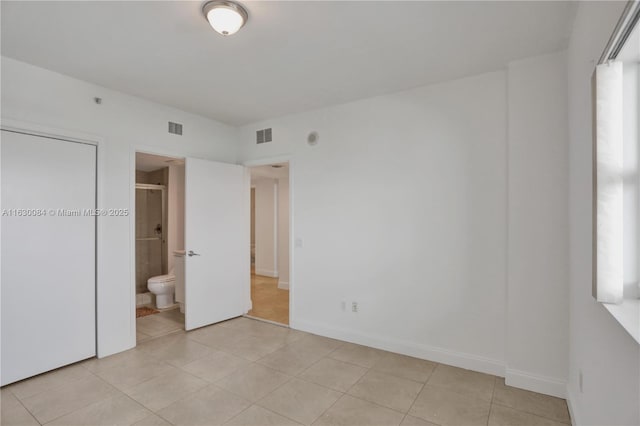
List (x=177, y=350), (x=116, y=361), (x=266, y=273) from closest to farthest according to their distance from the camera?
(x=116, y=361) < (x=177, y=350) < (x=266, y=273)

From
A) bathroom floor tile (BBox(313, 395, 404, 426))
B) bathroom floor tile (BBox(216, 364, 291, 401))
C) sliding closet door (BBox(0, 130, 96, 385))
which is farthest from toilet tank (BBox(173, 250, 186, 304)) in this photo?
bathroom floor tile (BBox(313, 395, 404, 426))

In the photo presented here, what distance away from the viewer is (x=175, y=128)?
3.89 m

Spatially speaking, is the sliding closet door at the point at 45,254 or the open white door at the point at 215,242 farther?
→ the open white door at the point at 215,242

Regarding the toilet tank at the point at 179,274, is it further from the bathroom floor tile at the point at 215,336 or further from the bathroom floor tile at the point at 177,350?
the bathroom floor tile at the point at 177,350

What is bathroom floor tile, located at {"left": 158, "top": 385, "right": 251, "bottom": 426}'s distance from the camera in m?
2.18

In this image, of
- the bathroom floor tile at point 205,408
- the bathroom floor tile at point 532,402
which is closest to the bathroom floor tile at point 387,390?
the bathroom floor tile at point 532,402

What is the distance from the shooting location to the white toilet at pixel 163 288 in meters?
4.76

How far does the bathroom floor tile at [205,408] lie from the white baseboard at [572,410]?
2160 millimetres

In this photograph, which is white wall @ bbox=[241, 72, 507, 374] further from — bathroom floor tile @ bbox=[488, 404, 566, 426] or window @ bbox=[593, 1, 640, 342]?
window @ bbox=[593, 1, 640, 342]

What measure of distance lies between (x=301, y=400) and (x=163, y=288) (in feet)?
10.6

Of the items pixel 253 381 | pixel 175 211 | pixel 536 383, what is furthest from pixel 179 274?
pixel 536 383

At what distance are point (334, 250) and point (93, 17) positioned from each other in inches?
114

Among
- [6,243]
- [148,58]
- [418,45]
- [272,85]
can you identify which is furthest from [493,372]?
[6,243]

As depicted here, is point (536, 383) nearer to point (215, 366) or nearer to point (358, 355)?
point (358, 355)
